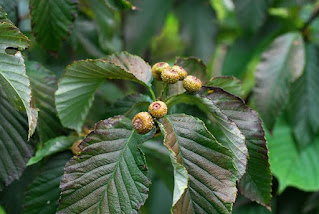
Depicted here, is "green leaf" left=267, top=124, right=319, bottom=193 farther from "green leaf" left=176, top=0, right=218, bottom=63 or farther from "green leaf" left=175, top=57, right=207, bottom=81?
"green leaf" left=175, top=57, right=207, bottom=81

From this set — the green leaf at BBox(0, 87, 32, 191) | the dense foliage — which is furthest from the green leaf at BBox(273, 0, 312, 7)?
the green leaf at BBox(0, 87, 32, 191)

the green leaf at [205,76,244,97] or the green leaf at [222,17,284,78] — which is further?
the green leaf at [222,17,284,78]

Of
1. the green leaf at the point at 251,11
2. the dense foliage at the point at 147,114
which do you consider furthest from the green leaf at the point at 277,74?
the green leaf at the point at 251,11

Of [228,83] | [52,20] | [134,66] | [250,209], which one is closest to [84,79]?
[134,66]

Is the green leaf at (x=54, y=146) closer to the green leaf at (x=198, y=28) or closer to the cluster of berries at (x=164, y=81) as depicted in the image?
the cluster of berries at (x=164, y=81)

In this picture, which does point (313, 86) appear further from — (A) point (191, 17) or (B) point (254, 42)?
(A) point (191, 17)

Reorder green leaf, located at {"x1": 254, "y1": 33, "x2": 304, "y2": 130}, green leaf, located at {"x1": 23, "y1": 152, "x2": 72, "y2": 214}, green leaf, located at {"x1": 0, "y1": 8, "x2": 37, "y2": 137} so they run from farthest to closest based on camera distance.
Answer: green leaf, located at {"x1": 254, "y1": 33, "x2": 304, "y2": 130}, green leaf, located at {"x1": 23, "y1": 152, "x2": 72, "y2": 214}, green leaf, located at {"x1": 0, "y1": 8, "x2": 37, "y2": 137}
